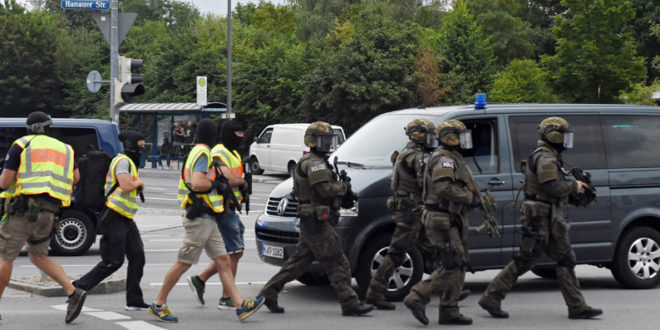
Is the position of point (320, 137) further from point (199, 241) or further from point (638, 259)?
point (638, 259)

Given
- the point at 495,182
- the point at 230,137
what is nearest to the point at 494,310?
the point at 495,182

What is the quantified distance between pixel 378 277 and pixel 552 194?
1725 mm

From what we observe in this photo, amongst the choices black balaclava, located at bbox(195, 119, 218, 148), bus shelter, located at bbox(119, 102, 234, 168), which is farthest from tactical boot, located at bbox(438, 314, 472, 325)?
bus shelter, located at bbox(119, 102, 234, 168)

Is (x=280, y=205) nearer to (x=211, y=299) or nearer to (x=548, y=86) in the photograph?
(x=211, y=299)

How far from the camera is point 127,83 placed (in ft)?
53.0

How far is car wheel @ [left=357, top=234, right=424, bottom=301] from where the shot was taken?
8953 millimetres

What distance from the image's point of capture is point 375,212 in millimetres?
8906

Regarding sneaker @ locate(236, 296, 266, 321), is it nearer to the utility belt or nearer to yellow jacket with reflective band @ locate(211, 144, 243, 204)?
yellow jacket with reflective band @ locate(211, 144, 243, 204)

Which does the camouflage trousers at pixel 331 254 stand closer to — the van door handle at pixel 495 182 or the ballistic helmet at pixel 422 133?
the ballistic helmet at pixel 422 133

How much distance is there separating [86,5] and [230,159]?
349 inches

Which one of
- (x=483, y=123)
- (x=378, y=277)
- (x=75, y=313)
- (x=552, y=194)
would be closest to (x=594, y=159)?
(x=483, y=123)

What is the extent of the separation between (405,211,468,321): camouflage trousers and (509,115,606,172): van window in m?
1.93

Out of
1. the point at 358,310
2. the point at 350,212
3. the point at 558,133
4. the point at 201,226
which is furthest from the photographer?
the point at 350,212

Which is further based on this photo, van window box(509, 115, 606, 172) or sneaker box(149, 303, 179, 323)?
van window box(509, 115, 606, 172)
